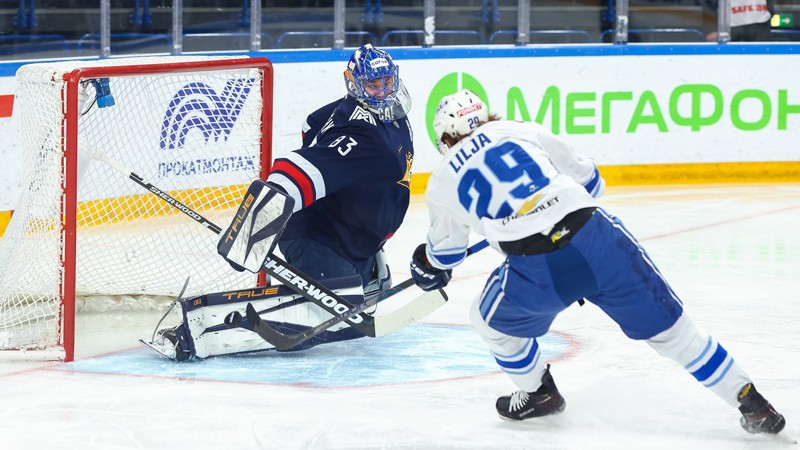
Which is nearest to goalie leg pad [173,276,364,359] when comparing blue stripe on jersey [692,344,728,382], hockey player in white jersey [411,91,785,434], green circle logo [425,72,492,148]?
hockey player in white jersey [411,91,785,434]

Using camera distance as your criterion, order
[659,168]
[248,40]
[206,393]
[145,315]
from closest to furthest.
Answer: [206,393] < [145,315] < [248,40] < [659,168]

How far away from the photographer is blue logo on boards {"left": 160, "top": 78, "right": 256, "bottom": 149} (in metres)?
4.16

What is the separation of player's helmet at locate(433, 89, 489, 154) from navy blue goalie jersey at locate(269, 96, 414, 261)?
74cm

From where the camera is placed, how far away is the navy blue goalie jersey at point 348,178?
3.55 meters

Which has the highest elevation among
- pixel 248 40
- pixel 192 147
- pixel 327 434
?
pixel 248 40

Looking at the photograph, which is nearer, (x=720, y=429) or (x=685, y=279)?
(x=720, y=429)

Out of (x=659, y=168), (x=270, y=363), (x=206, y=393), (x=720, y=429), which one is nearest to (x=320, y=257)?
(x=270, y=363)

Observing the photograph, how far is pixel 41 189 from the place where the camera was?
12.0 ft

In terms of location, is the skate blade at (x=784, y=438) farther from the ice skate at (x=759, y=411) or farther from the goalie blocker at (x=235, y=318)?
the goalie blocker at (x=235, y=318)

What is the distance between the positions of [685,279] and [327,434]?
7.24ft

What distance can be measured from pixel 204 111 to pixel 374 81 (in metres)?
0.81

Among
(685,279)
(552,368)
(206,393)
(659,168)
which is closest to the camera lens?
(206,393)

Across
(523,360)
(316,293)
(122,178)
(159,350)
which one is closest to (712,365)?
(523,360)

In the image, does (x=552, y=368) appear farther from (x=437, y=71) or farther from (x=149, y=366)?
(x=437, y=71)
